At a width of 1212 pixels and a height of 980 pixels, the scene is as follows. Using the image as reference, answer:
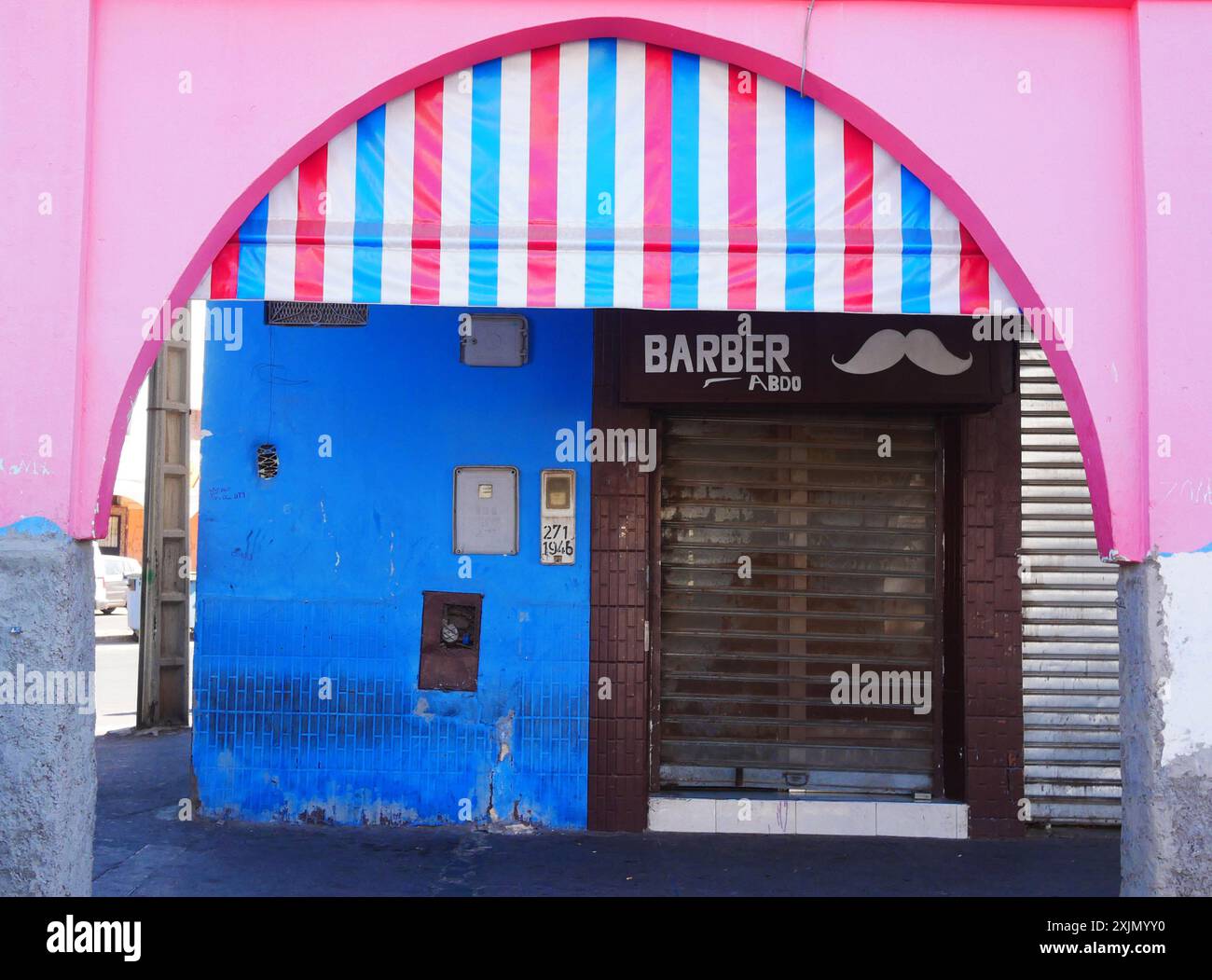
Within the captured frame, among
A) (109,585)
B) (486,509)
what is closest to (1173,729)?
(486,509)

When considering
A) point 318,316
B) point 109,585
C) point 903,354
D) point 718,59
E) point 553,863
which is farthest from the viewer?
point 109,585

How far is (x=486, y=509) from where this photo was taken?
25.6ft

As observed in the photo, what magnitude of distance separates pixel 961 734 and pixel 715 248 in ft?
14.0

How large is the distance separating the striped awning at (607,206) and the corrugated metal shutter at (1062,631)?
2.94 m

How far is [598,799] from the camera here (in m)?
7.61

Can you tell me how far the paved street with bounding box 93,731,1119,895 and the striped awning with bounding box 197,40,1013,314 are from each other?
3.42 meters

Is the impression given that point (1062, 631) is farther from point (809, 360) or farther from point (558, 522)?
point (558, 522)

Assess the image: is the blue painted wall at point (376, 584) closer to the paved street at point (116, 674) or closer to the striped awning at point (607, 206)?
the paved street at point (116, 674)

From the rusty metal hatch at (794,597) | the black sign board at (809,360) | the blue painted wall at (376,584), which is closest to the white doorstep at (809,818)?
the rusty metal hatch at (794,597)

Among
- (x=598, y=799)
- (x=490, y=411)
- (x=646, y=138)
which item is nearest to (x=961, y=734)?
(x=598, y=799)

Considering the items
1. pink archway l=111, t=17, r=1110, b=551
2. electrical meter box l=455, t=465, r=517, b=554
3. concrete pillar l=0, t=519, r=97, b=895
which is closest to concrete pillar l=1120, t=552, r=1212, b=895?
pink archway l=111, t=17, r=1110, b=551

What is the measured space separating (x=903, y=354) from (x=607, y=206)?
319 centimetres

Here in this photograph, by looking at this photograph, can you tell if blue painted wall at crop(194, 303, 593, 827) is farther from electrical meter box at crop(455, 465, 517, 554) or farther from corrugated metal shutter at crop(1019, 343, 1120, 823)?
corrugated metal shutter at crop(1019, 343, 1120, 823)
